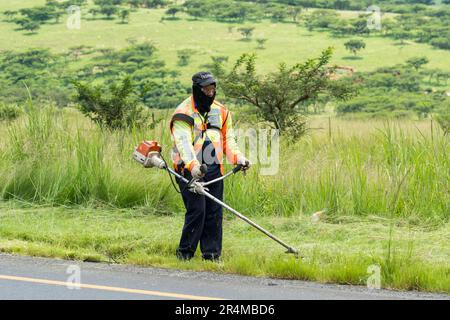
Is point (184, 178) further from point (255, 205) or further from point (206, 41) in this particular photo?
point (206, 41)

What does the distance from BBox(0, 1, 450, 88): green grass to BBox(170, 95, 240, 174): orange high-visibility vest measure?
69243 millimetres

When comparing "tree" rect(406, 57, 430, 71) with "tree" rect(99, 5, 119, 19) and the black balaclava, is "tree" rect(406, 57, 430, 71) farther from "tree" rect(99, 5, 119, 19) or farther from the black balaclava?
the black balaclava

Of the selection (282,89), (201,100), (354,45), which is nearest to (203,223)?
(201,100)

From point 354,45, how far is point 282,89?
7234cm

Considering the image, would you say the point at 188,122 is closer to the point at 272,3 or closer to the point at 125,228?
the point at 125,228

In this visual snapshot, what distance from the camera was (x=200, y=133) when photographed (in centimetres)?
951

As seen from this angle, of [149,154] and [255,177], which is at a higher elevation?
[149,154]

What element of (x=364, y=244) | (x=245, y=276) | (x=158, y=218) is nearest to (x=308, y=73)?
(x=158, y=218)

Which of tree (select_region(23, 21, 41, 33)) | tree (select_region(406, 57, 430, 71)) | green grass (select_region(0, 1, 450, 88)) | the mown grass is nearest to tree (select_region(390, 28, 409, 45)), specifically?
green grass (select_region(0, 1, 450, 88))

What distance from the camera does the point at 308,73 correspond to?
2030 centimetres

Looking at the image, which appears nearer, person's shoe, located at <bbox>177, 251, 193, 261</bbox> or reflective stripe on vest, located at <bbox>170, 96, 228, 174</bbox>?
reflective stripe on vest, located at <bbox>170, 96, 228, 174</bbox>

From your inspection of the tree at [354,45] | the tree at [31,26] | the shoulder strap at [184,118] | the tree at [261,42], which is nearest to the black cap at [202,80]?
the shoulder strap at [184,118]

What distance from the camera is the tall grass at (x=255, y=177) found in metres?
12.1

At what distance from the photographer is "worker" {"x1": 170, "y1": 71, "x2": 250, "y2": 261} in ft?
30.7
